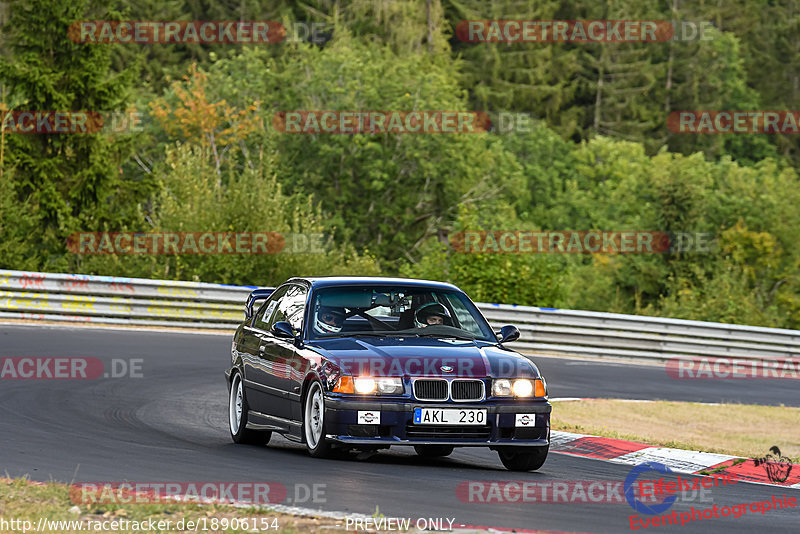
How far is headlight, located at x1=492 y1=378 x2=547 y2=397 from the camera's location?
402 inches

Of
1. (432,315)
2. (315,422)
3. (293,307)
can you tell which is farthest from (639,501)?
(293,307)

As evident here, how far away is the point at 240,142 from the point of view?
5522 centimetres

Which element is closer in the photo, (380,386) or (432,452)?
(380,386)

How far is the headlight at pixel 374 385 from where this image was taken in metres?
10.0

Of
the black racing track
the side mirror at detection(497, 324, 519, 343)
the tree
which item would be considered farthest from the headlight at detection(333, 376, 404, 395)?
the tree

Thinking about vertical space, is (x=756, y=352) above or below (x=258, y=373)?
below

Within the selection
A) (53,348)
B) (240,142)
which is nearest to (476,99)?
(240,142)

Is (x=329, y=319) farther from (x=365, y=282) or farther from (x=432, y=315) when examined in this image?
(x=432, y=315)

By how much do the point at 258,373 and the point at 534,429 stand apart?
2730 mm

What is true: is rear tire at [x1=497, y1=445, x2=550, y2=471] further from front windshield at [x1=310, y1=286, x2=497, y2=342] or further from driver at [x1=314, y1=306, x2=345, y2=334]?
driver at [x1=314, y1=306, x2=345, y2=334]

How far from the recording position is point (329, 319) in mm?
11188

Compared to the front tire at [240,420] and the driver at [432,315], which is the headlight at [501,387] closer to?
the driver at [432,315]

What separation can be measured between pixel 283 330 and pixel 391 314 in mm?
944

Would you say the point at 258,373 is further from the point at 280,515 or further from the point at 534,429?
the point at 280,515
